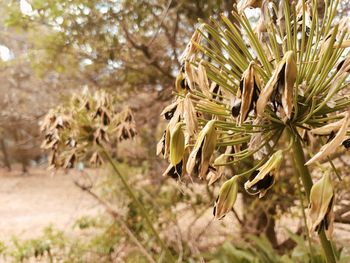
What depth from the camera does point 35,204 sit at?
360 cm

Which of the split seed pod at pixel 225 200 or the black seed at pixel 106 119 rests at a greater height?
the black seed at pixel 106 119

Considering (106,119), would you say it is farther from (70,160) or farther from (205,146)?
(205,146)

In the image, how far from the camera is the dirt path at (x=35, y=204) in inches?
113

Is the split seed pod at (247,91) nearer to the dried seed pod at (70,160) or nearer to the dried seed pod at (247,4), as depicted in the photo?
the dried seed pod at (247,4)

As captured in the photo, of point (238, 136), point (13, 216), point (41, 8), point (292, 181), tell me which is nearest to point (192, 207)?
point (292, 181)

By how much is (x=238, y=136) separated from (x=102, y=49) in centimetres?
230

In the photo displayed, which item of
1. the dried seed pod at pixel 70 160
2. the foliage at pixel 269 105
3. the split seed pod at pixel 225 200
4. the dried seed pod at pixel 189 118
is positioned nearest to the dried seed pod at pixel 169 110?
the foliage at pixel 269 105

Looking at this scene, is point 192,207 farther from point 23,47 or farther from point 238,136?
point 238,136

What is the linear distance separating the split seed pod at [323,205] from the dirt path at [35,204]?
2346 mm

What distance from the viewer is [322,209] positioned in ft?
2.15

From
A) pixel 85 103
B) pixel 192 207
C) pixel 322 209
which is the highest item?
pixel 85 103

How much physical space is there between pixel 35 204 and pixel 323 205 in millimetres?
3376

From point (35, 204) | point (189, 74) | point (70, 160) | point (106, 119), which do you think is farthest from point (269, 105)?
point (35, 204)

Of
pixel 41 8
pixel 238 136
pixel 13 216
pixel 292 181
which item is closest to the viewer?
pixel 238 136
